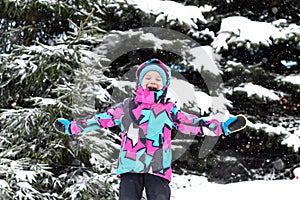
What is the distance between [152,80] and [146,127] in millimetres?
387

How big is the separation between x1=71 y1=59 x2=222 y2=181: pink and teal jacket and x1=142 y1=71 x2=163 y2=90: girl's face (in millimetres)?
53

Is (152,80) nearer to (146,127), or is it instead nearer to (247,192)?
(146,127)

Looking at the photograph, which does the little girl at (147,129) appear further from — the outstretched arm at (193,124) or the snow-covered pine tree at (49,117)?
the snow-covered pine tree at (49,117)

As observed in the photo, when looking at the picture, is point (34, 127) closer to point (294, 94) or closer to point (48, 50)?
point (48, 50)

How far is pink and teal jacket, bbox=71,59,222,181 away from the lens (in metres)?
3.31

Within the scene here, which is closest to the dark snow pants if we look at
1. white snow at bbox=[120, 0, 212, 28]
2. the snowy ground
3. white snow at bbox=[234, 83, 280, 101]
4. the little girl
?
the little girl

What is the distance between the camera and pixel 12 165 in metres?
4.47

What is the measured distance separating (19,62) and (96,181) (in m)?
1.59

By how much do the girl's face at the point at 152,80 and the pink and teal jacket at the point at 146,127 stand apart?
5 cm

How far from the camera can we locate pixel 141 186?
3.36 m

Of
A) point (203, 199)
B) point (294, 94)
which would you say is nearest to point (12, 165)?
point (203, 199)

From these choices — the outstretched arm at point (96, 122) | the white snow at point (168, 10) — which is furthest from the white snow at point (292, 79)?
the outstretched arm at point (96, 122)

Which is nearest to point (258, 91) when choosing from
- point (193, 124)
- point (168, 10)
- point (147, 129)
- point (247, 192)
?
point (168, 10)

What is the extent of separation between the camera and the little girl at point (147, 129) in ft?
10.8
